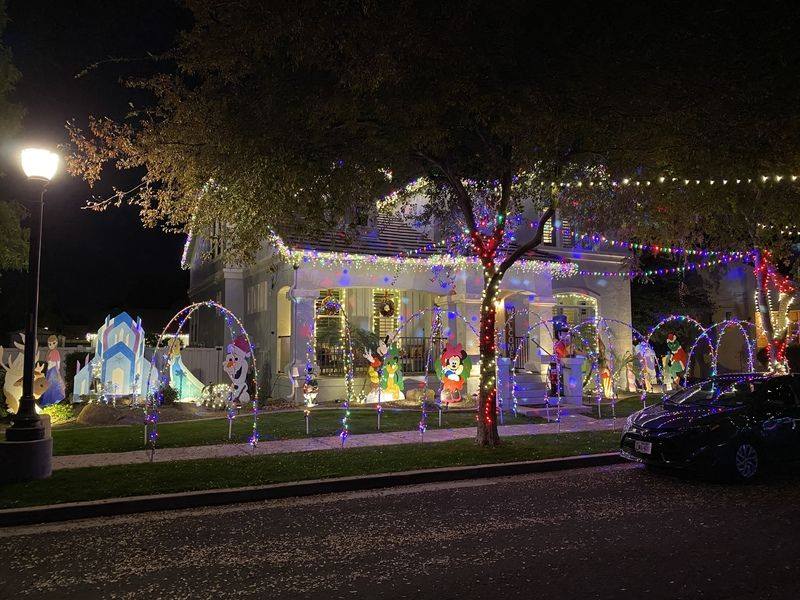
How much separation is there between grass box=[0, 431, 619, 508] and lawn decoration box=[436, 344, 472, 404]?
4919mm

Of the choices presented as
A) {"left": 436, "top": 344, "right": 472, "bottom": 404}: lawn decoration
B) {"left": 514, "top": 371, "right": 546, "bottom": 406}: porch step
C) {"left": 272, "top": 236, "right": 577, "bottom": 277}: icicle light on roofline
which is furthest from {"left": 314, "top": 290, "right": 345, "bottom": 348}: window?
{"left": 514, "top": 371, "right": 546, "bottom": 406}: porch step

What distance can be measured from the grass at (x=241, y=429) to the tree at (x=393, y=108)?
3.26m

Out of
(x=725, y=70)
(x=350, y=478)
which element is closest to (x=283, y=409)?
(x=350, y=478)

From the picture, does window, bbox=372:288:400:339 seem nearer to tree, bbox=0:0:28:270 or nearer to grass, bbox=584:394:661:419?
grass, bbox=584:394:661:419

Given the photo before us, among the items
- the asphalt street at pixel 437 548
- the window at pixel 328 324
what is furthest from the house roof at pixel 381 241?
the asphalt street at pixel 437 548

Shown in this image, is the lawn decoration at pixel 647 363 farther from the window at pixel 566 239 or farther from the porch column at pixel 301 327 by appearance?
the porch column at pixel 301 327

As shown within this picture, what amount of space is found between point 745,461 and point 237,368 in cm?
1149

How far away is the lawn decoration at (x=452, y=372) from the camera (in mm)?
16297

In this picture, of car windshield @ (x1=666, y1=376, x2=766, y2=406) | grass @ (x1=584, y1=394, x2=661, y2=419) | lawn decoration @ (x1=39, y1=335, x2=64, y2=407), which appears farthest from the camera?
grass @ (x1=584, y1=394, x2=661, y2=419)

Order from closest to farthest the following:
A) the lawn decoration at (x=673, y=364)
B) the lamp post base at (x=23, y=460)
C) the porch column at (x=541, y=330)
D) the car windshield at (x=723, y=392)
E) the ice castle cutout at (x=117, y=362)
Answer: the lamp post base at (x=23, y=460) < the car windshield at (x=723, y=392) < the ice castle cutout at (x=117, y=362) < the porch column at (x=541, y=330) < the lawn decoration at (x=673, y=364)

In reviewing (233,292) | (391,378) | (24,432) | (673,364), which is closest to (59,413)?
(24,432)

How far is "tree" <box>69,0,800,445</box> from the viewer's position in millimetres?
8477

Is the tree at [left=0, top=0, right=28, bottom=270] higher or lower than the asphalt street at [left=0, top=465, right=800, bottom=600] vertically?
higher

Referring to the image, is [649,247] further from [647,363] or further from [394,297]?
[394,297]
